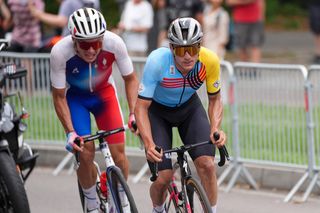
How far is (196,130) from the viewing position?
8289mm

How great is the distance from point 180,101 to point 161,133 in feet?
0.96

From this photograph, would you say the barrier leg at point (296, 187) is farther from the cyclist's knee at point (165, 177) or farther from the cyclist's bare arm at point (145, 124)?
the cyclist's bare arm at point (145, 124)

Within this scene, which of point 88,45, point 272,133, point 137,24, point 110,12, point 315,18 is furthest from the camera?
point 110,12

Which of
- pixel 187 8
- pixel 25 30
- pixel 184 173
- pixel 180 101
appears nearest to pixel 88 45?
pixel 180 101

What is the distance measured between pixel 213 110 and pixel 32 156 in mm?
2112

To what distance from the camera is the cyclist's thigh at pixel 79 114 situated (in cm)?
891

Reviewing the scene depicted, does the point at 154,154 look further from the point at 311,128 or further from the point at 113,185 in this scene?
the point at 311,128

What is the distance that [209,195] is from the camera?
8.22 m

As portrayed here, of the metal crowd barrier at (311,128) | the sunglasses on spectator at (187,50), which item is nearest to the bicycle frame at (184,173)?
the sunglasses on spectator at (187,50)

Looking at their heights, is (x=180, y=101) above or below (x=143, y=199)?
above

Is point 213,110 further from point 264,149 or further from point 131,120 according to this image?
point 264,149

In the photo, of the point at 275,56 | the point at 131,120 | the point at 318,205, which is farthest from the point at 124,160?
the point at 275,56

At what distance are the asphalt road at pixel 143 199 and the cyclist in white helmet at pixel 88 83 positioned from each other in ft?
4.12

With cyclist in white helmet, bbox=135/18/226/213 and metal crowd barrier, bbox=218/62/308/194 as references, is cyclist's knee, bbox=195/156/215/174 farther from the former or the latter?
metal crowd barrier, bbox=218/62/308/194
